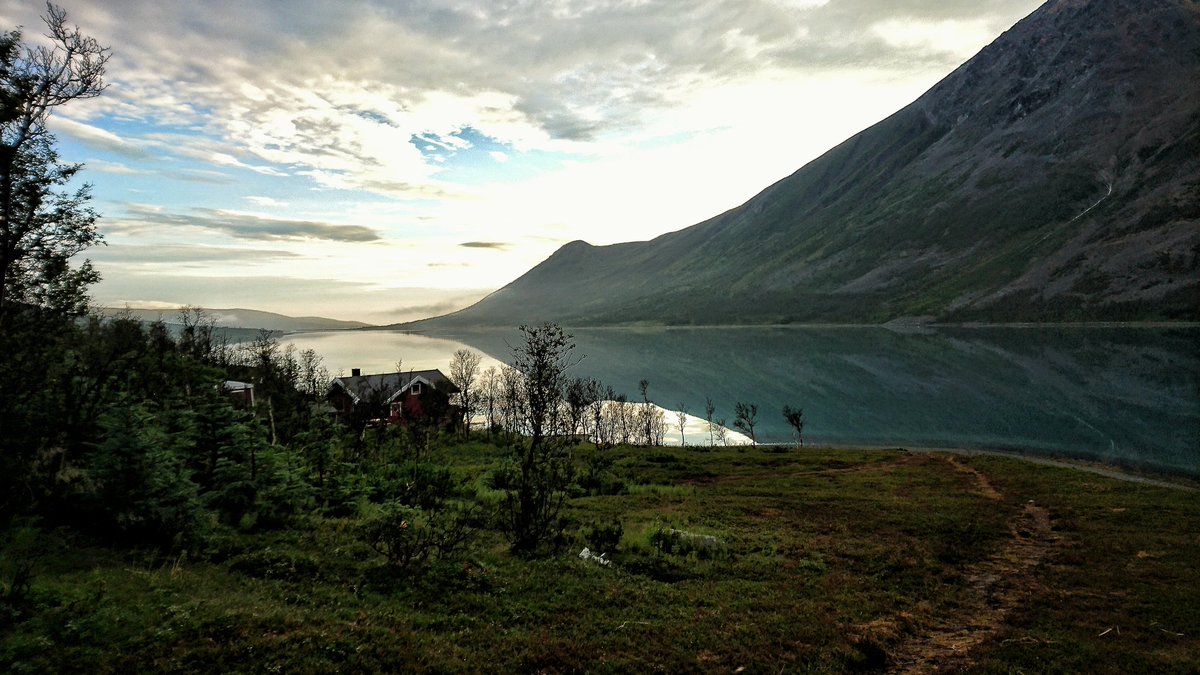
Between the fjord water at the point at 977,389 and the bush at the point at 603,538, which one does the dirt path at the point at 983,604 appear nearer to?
the bush at the point at 603,538

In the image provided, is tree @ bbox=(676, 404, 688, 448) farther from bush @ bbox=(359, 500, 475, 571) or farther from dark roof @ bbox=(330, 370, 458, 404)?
bush @ bbox=(359, 500, 475, 571)

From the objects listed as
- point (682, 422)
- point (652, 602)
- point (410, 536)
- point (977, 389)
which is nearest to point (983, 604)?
point (652, 602)

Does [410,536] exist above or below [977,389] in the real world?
above

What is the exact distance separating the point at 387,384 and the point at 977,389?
101 meters

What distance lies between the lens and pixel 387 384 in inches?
2982

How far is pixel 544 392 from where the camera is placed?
1980cm

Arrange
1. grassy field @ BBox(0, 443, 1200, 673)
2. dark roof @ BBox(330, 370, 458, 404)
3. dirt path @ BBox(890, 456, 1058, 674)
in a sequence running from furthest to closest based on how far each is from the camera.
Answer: dark roof @ BBox(330, 370, 458, 404)
dirt path @ BBox(890, 456, 1058, 674)
grassy field @ BBox(0, 443, 1200, 673)

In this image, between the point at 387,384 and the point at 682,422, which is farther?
the point at 682,422

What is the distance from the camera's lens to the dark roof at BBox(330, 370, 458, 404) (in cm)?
7428

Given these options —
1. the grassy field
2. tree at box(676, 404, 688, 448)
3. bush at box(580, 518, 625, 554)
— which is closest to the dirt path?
the grassy field

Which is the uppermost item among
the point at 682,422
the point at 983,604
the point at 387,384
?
the point at 387,384

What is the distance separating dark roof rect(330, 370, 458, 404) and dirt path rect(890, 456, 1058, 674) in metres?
61.3

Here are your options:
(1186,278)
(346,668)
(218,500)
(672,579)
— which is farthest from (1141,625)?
(1186,278)

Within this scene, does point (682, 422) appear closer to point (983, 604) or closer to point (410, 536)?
point (983, 604)
